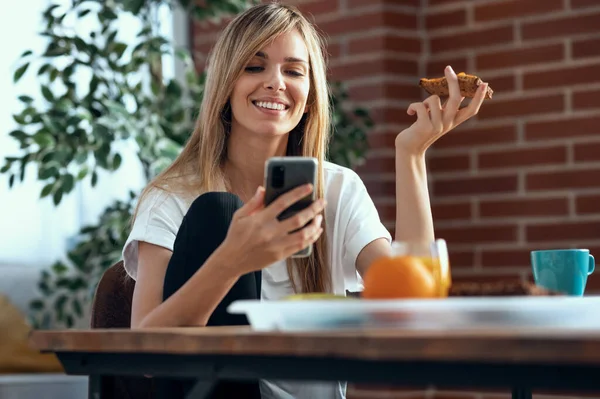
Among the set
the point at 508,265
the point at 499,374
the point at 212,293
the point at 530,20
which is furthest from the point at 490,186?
the point at 499,374

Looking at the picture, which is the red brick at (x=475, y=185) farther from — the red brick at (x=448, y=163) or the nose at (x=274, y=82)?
the nose at (x=274, y=82)

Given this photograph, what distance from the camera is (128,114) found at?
2828 millimetres

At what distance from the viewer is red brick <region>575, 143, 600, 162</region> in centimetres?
296

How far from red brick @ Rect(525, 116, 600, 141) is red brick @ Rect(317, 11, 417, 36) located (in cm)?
51

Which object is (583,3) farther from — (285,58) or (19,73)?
(19,73)

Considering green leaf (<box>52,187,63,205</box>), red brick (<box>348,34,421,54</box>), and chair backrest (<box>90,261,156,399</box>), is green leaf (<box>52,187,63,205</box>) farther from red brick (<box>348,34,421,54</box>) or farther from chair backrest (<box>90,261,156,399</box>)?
red brick (<box>348,34,421,54</box>)

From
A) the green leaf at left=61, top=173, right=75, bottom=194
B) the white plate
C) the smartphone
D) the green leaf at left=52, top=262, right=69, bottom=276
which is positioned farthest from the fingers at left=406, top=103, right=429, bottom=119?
the green leaf at left=52, top=262, right=69, bottom=276

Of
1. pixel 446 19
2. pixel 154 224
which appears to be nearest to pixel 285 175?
pixel 154 224

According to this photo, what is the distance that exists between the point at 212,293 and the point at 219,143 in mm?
714

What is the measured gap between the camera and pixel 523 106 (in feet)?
10.2

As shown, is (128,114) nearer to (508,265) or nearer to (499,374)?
(508,265)

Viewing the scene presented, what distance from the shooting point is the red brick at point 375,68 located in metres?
3.21

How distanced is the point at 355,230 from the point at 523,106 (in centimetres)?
122

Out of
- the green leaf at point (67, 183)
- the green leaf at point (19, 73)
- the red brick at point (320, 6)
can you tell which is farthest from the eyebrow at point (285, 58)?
the red brick at point (320, 6)
